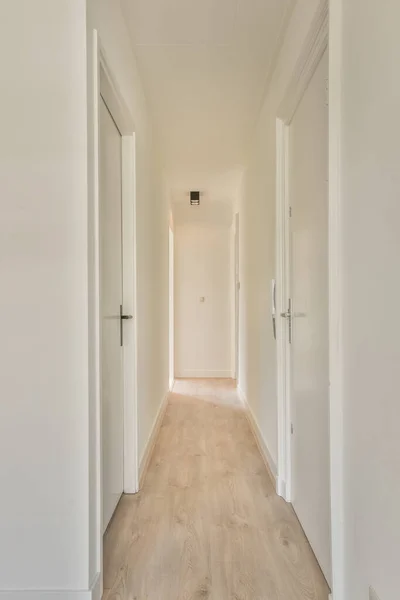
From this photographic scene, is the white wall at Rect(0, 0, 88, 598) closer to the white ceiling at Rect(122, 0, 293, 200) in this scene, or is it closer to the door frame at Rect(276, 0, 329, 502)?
the white ceiling at Rect(122, 0, 293, 200)

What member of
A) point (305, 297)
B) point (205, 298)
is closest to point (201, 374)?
point (205, 298)

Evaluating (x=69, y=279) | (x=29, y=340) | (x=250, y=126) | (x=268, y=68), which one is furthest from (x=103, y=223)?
(x=250, y=126)

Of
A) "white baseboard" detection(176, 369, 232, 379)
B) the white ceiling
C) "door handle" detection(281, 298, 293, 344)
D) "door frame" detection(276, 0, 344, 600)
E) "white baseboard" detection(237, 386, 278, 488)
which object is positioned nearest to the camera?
"door frame" detection(276, 0, 344, 600)

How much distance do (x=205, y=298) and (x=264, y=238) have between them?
10.0 feet

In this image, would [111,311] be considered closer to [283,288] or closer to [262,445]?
[283,288]

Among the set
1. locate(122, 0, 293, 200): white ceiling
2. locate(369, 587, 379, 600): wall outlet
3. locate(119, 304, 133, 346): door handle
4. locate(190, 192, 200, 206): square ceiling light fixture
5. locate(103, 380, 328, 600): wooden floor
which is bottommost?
locate(103, 380, 328, 600): wooden floor

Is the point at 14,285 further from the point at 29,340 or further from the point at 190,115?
the point at 190,115

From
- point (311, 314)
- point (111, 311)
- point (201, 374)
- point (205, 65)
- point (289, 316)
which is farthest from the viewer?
point (201, 374)

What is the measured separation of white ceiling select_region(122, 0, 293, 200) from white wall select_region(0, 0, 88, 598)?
783 millimetres

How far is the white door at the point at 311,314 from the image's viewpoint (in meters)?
1.50

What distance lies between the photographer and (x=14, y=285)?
134 cm

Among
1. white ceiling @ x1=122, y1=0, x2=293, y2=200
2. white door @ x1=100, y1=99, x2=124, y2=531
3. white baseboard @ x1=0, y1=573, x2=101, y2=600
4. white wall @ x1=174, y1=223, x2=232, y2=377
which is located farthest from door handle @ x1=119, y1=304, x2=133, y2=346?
white wall @ x1=174, y1=223, x2=232, y2=377

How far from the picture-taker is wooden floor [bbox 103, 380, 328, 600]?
1462mm

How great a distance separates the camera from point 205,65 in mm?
2316
